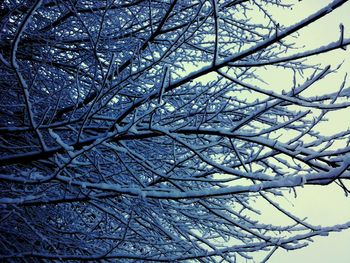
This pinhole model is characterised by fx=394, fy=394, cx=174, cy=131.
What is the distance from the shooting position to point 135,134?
A: 7.48ft

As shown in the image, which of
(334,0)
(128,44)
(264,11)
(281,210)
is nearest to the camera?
(334,0)

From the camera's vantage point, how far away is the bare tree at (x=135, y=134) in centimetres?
186

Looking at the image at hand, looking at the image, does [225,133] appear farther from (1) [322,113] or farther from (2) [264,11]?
(2) [264,11]

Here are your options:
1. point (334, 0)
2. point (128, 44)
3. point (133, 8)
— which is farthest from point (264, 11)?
point (334, 0)

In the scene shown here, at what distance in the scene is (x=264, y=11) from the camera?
420cm

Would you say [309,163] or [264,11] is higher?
[264,11]

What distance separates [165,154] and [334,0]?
258 cm

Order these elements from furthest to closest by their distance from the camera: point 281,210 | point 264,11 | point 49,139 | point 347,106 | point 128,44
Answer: point 264,11 → point 49,139 → point 128,44 → point 281,210 → point 347,106

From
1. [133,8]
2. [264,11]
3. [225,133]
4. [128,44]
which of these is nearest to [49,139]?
[128,44]

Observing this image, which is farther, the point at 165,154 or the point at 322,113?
the point at 165,154

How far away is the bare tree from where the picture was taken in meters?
1.86

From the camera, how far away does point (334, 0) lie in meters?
1.44

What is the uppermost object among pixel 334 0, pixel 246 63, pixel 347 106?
pixel 246 63

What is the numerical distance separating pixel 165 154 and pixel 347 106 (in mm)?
2257
